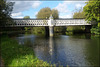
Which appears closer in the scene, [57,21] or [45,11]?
[57,21]

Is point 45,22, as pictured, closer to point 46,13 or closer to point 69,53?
point 46,13

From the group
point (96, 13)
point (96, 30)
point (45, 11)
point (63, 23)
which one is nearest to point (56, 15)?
point (45, 11)

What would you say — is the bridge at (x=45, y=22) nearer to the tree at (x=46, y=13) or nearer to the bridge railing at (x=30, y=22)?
the bridge railing at (x=30, y=22)

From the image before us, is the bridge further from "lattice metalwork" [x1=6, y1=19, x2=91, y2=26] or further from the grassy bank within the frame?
the grassy bank

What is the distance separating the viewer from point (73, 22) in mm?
49625

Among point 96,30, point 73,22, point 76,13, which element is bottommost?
point 96,30

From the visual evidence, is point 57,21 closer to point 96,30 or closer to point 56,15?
point 96,30

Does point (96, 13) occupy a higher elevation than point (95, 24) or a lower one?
higher

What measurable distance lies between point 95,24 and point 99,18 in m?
10.0

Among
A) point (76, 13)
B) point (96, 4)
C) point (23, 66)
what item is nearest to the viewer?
point (23, 66)

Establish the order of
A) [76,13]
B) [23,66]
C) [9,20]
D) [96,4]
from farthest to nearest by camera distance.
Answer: [76,13] → [9,20] → [96,4] → [23,66]

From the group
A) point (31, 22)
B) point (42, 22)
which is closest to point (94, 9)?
point (42, 22)

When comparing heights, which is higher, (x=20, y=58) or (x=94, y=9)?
(x=94, y=9)

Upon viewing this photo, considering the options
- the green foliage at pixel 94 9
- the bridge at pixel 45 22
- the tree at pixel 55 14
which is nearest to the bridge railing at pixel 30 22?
the bridge at pixel 45 22
